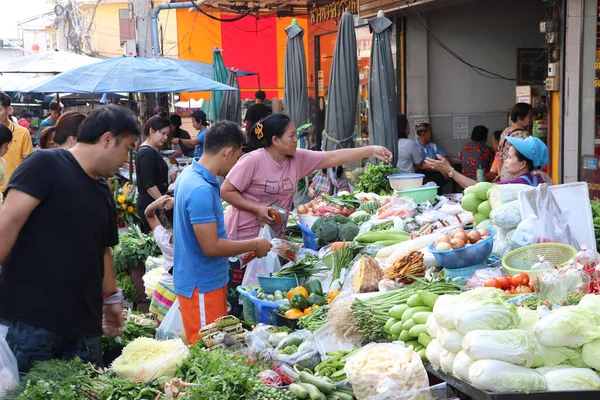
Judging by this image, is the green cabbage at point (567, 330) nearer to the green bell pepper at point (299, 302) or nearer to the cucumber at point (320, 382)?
the cucumber at point (320, 382)

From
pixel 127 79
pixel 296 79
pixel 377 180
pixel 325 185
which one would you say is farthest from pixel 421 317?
pixel 296 79

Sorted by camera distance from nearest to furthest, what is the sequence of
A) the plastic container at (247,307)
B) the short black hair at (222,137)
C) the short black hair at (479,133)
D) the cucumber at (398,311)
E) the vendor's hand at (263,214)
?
the cucumber at (398,311), the short black hair at (222,137), the plastic container at (247,307), the vendor's hand at (263,214), the short black hair at (479,133)

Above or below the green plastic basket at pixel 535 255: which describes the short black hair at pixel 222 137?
above

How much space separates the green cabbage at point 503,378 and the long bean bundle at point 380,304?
1.06 m

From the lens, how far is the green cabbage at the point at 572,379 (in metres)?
3.06

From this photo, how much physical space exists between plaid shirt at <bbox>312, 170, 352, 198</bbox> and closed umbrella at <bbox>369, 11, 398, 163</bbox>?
688 millimetres

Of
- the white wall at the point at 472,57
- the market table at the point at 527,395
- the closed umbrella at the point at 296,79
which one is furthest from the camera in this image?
the white wall at the point at 472,57

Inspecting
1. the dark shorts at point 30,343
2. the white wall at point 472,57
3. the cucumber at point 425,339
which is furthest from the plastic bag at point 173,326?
the white wall at point 472,57

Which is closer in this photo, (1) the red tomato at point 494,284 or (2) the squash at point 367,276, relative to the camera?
(1) the red tomato at point 494,284

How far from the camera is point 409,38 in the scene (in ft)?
42.4

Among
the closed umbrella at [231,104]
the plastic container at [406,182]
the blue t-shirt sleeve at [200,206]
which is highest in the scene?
the closed umbrella at [231,104]

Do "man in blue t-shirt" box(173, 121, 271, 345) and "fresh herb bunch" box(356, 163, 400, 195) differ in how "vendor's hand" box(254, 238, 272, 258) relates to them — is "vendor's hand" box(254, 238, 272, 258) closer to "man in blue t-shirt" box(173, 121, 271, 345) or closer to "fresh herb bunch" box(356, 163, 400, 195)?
"man in blue t-shirt" box(173, 121, 271, 345)

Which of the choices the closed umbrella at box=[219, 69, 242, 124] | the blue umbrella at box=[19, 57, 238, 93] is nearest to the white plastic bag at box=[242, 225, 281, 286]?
the blue umbrella at box=[19, 57, 238, 93]

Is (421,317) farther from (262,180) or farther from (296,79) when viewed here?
(296,79)
